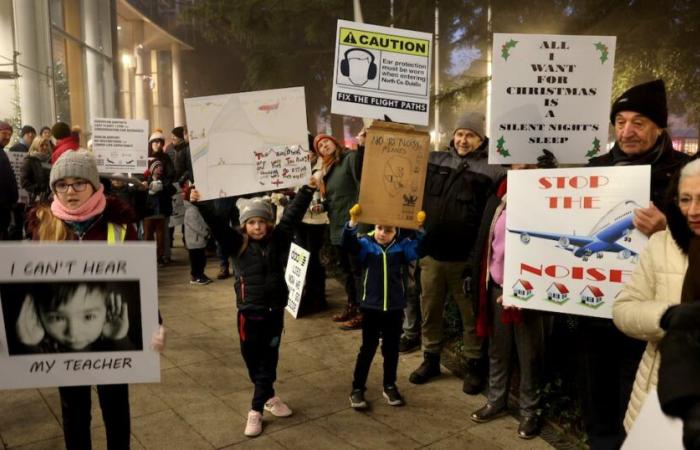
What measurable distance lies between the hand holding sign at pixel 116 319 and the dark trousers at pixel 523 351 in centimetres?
256

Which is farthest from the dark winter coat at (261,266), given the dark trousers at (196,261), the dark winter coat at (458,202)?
the dark trousers at (196,261)

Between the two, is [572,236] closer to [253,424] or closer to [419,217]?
[419,217]

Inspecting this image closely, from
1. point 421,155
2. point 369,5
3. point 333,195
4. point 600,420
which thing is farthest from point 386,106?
point 369,5

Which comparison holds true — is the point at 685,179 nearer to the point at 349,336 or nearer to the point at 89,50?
the point at 349,336

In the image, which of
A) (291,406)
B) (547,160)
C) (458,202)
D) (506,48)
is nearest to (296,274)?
(291,406)

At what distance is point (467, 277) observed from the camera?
4.72 meters

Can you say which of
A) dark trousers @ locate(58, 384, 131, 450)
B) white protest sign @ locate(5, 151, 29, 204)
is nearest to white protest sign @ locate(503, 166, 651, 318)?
dark trousers @ locate(58, 384, 131, 450)

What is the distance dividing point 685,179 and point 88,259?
2476 mm

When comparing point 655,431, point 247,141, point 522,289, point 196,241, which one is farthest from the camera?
point 196,241

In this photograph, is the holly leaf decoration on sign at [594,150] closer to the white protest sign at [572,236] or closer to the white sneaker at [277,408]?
the white protest sign at [572,236]

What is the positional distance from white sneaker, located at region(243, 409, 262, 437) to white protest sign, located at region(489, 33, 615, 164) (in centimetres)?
244

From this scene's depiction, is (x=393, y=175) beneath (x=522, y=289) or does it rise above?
above

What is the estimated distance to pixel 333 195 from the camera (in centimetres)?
642

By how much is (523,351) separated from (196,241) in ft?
18.1
